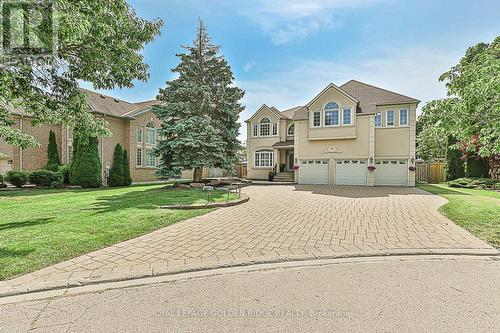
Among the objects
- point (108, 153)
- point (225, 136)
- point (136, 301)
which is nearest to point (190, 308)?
point (136, 301)

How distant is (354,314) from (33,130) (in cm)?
2834

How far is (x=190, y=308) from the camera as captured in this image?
10.4ft

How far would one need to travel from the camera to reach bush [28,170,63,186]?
1912cm

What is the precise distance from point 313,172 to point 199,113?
10594 millimetres

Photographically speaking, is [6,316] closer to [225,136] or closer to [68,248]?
[68,248]

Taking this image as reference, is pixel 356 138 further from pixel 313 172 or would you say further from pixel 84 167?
pixel 84 167

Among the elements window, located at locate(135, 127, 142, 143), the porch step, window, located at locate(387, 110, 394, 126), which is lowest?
the porch step

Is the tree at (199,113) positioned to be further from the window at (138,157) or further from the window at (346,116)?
the window at (138,157)

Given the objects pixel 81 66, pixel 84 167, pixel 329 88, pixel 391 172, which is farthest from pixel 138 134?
pixel 391 172

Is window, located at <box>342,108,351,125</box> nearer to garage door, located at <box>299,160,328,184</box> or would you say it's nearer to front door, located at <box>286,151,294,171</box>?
garage door, located at <box>299,160,328,184</box>

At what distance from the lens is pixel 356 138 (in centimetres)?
2062

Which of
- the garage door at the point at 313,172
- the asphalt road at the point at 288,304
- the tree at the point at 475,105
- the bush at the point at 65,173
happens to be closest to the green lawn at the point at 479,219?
the tree at the point at 475,105

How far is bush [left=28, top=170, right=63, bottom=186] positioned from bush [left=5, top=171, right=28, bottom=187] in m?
0.35

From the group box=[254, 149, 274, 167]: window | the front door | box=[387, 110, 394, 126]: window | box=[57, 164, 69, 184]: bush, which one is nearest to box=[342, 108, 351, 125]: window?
box=[387, 110, 394, 126]: window
